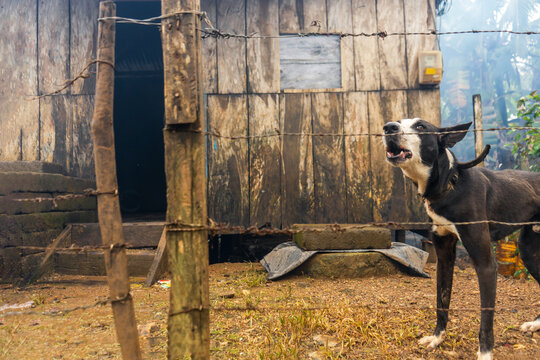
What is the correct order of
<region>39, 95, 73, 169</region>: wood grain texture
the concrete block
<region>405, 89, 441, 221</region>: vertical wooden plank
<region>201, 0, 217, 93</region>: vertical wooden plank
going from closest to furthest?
the concrete block < <region>405, 89, 441, 221</region>: vertical wooden plank < <region>201, 0, 217, 93</region>: vertical wooden plank < <region>39, 95, 73, 169</region>: wood grain texture

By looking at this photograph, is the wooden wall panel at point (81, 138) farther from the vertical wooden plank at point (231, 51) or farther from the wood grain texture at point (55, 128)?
the vertical wooden plank at point (231, 51)

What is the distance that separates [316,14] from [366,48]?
921 millimetres

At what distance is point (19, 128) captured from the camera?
5418mm

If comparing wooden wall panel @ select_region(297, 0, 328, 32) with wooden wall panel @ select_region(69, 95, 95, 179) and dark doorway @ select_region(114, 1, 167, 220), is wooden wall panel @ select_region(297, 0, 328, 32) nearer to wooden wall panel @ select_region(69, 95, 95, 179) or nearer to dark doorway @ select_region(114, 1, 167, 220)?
wooden wall panel @ select_region(69, 95, 95, 179)

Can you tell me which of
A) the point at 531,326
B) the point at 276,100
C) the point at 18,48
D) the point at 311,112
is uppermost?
the point at 18,48

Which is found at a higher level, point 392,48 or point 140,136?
point 392,48

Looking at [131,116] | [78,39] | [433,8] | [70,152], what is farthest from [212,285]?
[131,116]

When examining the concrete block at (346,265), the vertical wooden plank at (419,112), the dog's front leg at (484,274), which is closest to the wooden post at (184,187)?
the dog's front leg at (484,274)

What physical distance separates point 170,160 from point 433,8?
5.32 metres

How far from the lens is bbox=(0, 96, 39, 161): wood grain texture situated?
5387mm

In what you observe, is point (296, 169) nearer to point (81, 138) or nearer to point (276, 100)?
point (276, 100)

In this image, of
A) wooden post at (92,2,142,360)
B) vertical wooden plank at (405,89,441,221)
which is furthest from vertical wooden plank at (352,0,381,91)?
wooden post at (92,2,142,360)

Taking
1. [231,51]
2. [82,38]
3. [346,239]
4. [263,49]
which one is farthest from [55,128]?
[346,239]

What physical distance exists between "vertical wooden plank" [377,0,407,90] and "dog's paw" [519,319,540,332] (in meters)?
3.61
